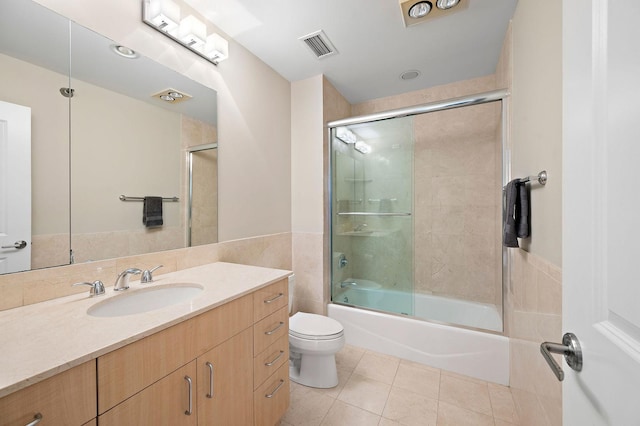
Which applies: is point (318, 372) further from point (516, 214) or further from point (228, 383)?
point (516, 214)

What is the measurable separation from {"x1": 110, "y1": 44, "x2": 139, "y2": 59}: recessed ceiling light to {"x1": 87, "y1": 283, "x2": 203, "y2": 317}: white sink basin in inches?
46.0

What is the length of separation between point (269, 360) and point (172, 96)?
5.19ft

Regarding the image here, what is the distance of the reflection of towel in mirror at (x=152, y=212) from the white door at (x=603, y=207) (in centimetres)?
166

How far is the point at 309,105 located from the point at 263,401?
2287 mm

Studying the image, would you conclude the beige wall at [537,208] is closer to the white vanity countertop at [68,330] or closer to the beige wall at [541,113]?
the beige wall at [541,113]

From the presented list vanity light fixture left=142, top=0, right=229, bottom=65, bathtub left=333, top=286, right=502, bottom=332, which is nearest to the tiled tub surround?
bathtub left=333, top=286, right=502, bottom=332

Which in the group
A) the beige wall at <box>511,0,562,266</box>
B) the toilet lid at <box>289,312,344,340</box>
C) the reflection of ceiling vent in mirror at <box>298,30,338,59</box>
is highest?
the reflection of ceiling vent in mirror at <box>298,30,338,59</box>

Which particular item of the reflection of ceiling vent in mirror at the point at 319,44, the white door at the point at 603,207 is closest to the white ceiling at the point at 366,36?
the reflection of ceiling vent in mirror at the point at 319,44

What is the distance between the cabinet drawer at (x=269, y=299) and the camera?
116 cm

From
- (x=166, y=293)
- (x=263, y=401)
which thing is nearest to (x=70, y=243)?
(x=166, y=293)

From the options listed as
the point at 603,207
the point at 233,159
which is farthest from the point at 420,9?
the point at 603,207

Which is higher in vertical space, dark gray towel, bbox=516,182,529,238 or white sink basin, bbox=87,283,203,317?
dark gray towel, bbox=516,182,529,238

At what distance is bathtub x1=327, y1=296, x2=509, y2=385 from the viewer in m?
1.71

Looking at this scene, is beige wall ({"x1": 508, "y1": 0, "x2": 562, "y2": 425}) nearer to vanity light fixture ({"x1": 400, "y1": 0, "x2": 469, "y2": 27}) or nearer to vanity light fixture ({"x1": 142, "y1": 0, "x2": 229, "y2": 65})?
vanity light fixture ({"x1": 400, "y1": 0, "x2": 469, "y2": 27})
